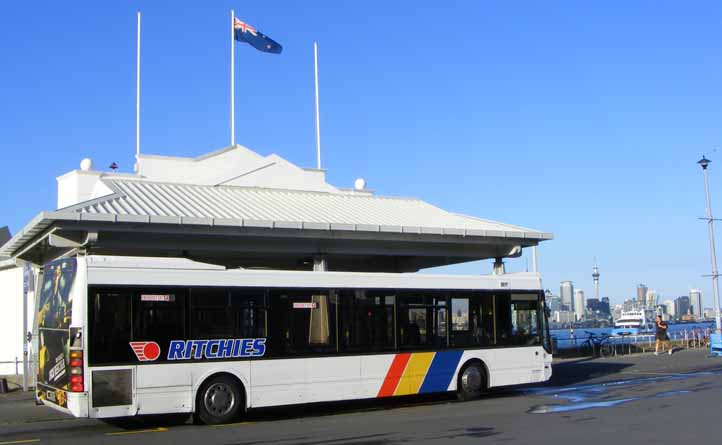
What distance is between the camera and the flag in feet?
111

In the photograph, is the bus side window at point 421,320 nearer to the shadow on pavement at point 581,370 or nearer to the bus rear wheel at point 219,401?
the bus rear wheel at point 219,401

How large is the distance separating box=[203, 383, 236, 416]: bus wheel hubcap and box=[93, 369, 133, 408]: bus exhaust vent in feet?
4.80

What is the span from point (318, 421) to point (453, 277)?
458cm

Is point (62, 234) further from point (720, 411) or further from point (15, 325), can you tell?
point (720, 411)

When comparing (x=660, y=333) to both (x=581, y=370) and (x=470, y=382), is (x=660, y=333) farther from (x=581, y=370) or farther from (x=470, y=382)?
(x=470, y=382)

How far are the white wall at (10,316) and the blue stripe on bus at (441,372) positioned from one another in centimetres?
1555

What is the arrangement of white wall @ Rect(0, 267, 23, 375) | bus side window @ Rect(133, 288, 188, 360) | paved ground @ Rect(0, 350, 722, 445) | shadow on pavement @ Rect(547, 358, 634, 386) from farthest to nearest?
white wall @ Rect(0, 267, 23, 375), shadow on pavement @ Rect(547, 358, 634, 386), bus side window @ Rect(133, 288, 188, 360), paved ground @ Rect(0, 350, 722, 445)

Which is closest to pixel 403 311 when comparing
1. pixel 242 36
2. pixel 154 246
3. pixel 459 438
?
pixel 459 438

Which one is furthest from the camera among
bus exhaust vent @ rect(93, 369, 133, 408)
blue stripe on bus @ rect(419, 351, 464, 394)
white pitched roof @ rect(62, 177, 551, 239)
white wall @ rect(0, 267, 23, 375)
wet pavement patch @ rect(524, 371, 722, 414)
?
white wall @ rect(0, 267, 23, 375)

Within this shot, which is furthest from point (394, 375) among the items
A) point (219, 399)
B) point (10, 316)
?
point (10, 316)

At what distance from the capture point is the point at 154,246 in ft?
68.4

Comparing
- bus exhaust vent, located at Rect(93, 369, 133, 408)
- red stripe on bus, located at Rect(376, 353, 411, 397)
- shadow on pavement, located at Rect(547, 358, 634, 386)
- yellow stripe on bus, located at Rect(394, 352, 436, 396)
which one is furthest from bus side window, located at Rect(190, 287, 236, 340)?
shadow on pavement, located at Rect(547, 358, 634, 386)

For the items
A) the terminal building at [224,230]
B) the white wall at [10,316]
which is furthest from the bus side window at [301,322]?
the white wall at [10,316]

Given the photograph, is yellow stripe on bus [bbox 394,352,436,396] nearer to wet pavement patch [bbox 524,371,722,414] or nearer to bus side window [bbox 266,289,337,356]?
bus side window [bbox 266,289,337,356]
